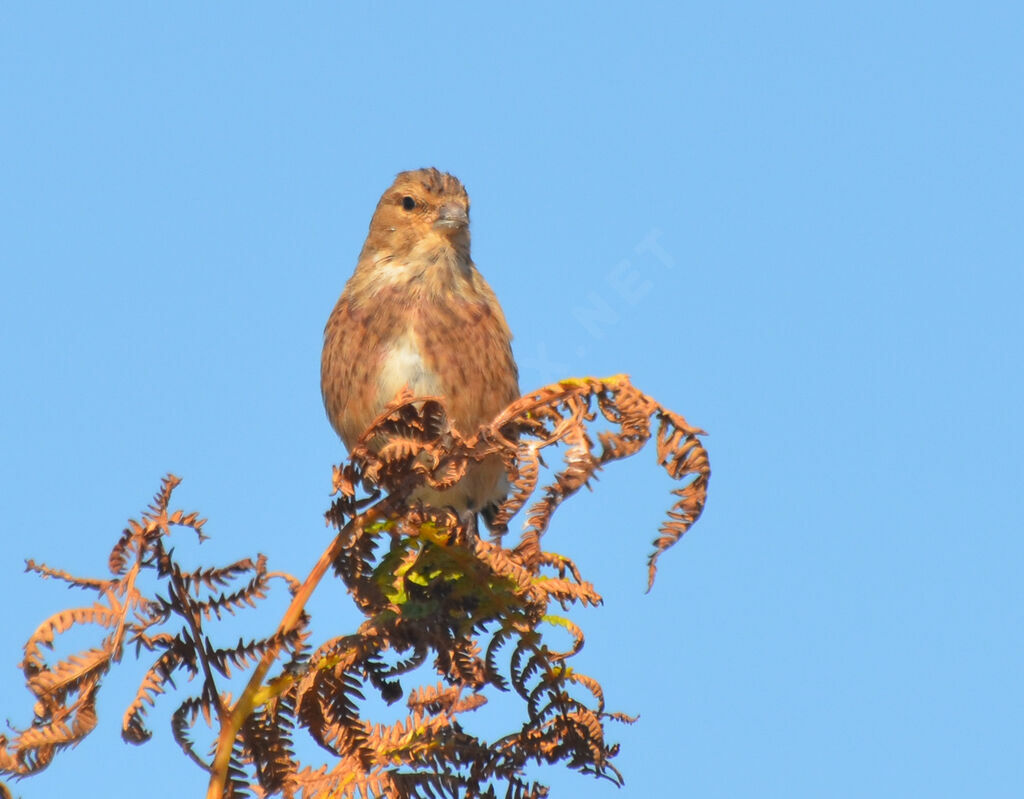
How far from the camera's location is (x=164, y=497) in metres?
2.65

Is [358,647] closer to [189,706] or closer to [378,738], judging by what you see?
[378,738]

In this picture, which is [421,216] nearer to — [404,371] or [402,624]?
[404,371]

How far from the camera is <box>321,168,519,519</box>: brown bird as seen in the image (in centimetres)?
524

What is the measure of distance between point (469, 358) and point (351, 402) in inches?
19.6

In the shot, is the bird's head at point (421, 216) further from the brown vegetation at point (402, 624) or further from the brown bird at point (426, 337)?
the brown vegetation at point (402, 624)

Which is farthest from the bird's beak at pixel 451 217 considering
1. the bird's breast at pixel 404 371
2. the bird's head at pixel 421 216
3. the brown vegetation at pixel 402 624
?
the brown vegetation at pixel 402 624

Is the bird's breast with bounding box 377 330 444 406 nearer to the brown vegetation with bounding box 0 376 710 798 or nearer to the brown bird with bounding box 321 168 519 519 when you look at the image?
the brown bird with bounding box 321 168 519 519

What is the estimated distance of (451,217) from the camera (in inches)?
233

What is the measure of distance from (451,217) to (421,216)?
18cm

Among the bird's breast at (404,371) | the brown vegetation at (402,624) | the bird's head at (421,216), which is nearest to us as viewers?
the brown vegetation at (402,624)

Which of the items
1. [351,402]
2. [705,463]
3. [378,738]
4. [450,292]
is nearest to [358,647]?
[378,738]

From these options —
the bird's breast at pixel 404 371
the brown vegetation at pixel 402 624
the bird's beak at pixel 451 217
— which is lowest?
the brown vegetation at pixel 402 624

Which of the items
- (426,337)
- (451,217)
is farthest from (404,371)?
(451,217)

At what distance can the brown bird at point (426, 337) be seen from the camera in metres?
5.24
